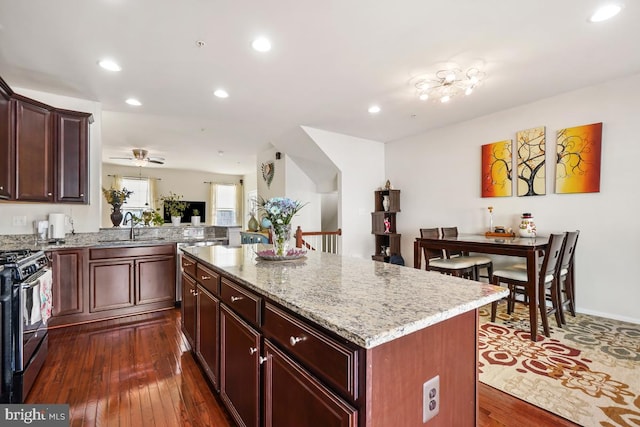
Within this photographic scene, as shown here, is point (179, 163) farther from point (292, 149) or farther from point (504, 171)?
point (504, 171)

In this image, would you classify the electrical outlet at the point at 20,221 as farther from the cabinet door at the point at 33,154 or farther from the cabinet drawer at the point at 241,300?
the cabinet drawer at the point at 241,300

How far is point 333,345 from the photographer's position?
0.85 m

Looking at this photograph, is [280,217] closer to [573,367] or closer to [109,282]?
[573,367]

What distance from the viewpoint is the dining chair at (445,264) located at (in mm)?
3209

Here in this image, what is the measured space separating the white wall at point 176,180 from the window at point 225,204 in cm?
22

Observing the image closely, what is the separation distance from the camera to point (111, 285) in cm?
334

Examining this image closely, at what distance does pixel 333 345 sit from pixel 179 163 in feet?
27.3

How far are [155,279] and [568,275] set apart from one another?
15.2 feet

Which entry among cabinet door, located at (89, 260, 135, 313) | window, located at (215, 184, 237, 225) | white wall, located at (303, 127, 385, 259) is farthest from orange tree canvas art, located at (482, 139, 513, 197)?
window, located at (215, 184, 237, 225)

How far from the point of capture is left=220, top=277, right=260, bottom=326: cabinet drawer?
131 centimetres

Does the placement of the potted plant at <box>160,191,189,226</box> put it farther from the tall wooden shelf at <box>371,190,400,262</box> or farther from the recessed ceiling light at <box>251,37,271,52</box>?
the tall wooden shelf at <box>371,190,400,262</box>

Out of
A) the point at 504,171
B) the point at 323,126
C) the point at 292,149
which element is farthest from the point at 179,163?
the point at 504,171

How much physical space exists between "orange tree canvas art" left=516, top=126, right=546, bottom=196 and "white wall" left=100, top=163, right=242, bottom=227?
8451 mm

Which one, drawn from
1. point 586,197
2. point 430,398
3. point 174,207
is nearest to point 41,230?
point 174,207
